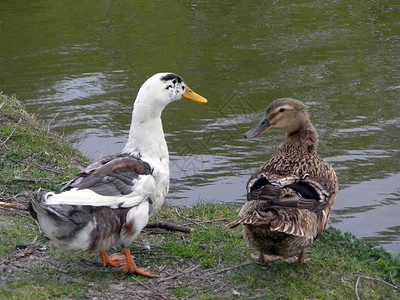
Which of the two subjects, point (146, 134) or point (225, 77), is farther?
point (225, 77)

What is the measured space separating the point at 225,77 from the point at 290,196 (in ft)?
28.9

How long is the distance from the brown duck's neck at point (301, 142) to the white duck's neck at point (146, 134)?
1188 millimetres

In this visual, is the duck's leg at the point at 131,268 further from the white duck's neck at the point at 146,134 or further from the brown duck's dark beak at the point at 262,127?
the brown duck's dark beak at the point at 262,127

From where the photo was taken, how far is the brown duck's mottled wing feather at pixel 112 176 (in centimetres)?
522

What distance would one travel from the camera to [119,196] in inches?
208

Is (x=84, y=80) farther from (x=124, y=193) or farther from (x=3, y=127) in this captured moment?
(x=124, y=193)

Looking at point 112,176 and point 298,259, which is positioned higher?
point 112,176

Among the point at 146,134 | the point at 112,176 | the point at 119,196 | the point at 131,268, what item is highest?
the point at 146,134

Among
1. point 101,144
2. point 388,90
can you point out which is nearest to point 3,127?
point 101,144

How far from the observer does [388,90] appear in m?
12.8

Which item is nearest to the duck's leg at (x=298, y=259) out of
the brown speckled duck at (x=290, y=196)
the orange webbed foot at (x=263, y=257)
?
the brown speckled duck at (x=290, y=196)

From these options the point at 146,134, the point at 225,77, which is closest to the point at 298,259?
the point at 146,134

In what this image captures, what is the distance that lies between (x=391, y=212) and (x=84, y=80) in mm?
7705

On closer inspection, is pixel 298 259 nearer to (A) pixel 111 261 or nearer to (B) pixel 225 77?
(A) pixel 111 261
